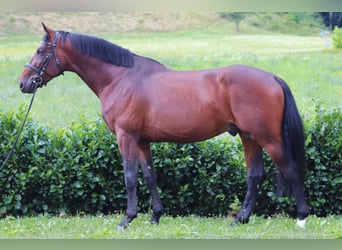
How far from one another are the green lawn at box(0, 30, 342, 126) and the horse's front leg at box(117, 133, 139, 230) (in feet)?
12.6

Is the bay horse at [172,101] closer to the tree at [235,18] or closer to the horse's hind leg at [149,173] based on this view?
the horse's hind leg at [149,173]

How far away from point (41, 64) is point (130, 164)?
A: 3.92 ft

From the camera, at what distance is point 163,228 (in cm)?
468

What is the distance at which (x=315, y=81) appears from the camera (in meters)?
9.33

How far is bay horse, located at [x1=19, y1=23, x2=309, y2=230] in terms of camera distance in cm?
462

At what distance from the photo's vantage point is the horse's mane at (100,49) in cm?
486

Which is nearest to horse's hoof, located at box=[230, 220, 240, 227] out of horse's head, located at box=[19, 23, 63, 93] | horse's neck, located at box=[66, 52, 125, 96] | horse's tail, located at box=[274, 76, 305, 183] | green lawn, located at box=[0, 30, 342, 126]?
horse's tail, located at box=[274, 76, 305, 183]

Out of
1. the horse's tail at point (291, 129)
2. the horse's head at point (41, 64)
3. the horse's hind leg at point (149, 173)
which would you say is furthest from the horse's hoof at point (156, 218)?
the horse's head at point (41, 64)

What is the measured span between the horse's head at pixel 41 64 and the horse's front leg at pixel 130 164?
87 cm

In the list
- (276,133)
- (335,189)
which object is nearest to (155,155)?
(276,133)

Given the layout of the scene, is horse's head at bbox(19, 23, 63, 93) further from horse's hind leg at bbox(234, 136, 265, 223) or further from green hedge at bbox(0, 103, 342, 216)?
horse's hind leg at bbox(234, 136, 265, 223)

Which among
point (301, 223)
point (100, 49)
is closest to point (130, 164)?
point (100, 49)

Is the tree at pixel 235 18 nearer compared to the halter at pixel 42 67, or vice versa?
the halter at pixel 42 67

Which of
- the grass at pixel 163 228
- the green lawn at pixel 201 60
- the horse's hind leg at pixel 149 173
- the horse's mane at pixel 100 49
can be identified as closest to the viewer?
the grass at pixel 163 228
